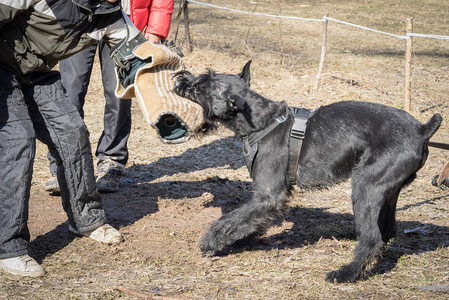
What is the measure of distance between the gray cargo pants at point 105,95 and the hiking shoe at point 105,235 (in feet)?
4.98

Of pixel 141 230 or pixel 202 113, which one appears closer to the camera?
pixel 202 113

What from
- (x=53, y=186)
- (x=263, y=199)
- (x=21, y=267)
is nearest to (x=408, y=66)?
(x=263, y=199)

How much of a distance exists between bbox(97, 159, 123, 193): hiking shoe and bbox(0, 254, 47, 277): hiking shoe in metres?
1.94

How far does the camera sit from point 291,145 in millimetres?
4305

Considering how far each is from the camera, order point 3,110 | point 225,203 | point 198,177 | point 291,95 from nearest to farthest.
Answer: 1. point 3,110
2. point 225,203
3. point 198,177
4. point 291,95

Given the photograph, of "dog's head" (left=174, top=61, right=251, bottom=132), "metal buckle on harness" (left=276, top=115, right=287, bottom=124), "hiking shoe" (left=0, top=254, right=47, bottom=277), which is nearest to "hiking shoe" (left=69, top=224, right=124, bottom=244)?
"hiking shoe" (left=0, top=254, right=47, bottom=277)

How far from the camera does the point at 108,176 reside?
242 inches

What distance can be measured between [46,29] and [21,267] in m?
1.83

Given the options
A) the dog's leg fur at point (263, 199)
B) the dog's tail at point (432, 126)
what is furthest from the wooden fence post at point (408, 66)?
the dog's leg fur at point (263, 199)

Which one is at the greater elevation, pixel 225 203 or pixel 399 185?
pixel 399 185

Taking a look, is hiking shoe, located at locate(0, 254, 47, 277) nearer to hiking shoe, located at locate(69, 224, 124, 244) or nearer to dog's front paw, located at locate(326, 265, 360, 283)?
hiking shoe, located at locate(69, 224, 124, 244)

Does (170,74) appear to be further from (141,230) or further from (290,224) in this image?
(290,224)

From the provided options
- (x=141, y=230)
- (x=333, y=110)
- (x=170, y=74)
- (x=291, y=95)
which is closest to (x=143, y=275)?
(x=141, y=230)

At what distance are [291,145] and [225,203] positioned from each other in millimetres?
1692
